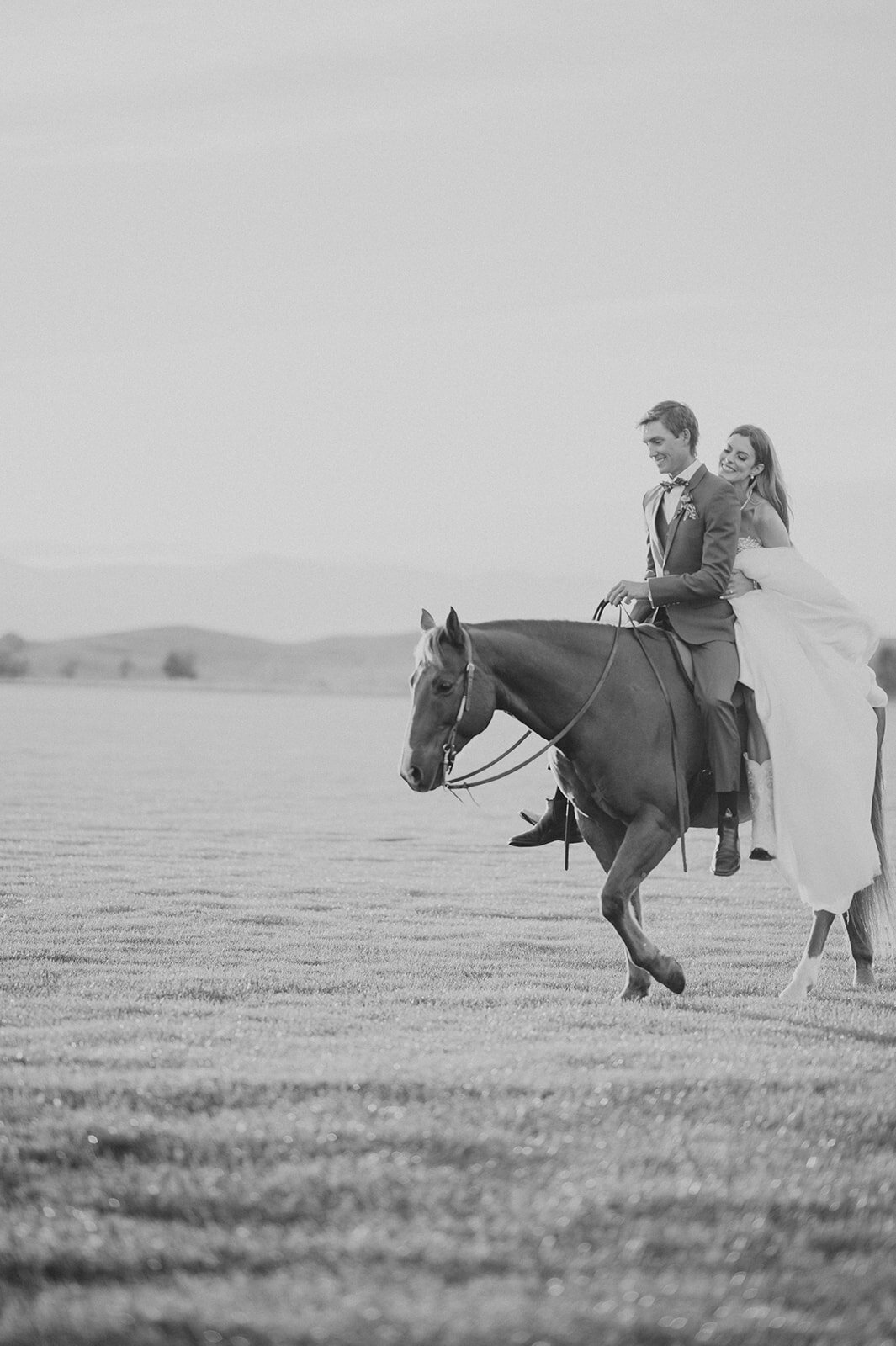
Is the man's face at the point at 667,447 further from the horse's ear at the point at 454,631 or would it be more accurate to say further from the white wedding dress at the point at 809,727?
the horse's ear at the point at 454,631

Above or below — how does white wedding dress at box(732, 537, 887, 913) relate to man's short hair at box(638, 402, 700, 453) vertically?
below

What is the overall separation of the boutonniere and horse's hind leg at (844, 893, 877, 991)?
3.28 meters

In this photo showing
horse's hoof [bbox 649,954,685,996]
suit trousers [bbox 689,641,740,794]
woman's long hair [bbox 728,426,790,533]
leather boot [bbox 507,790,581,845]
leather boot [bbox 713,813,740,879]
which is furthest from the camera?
woman's long hair [bbox 728,426,790,533]

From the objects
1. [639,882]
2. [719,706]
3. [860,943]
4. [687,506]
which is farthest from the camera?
[860,943]

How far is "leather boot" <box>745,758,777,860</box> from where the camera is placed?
1031 centimetres

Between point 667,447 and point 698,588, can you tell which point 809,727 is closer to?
point 698,588

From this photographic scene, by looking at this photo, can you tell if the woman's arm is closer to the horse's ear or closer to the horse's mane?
the horse's ear

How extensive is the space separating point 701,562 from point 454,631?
251 centimetres

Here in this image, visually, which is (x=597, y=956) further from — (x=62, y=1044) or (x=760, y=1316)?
(x=760, y=1316)

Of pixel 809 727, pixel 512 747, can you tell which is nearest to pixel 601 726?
pixel 512 747

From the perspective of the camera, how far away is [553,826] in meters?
10.5

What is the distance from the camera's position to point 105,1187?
5.62 metres

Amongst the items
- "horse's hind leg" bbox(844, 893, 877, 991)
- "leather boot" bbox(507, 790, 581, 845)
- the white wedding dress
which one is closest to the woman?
the white wedding dress

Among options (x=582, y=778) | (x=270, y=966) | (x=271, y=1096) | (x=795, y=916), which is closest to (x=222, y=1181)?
(x=271, y=1096)
